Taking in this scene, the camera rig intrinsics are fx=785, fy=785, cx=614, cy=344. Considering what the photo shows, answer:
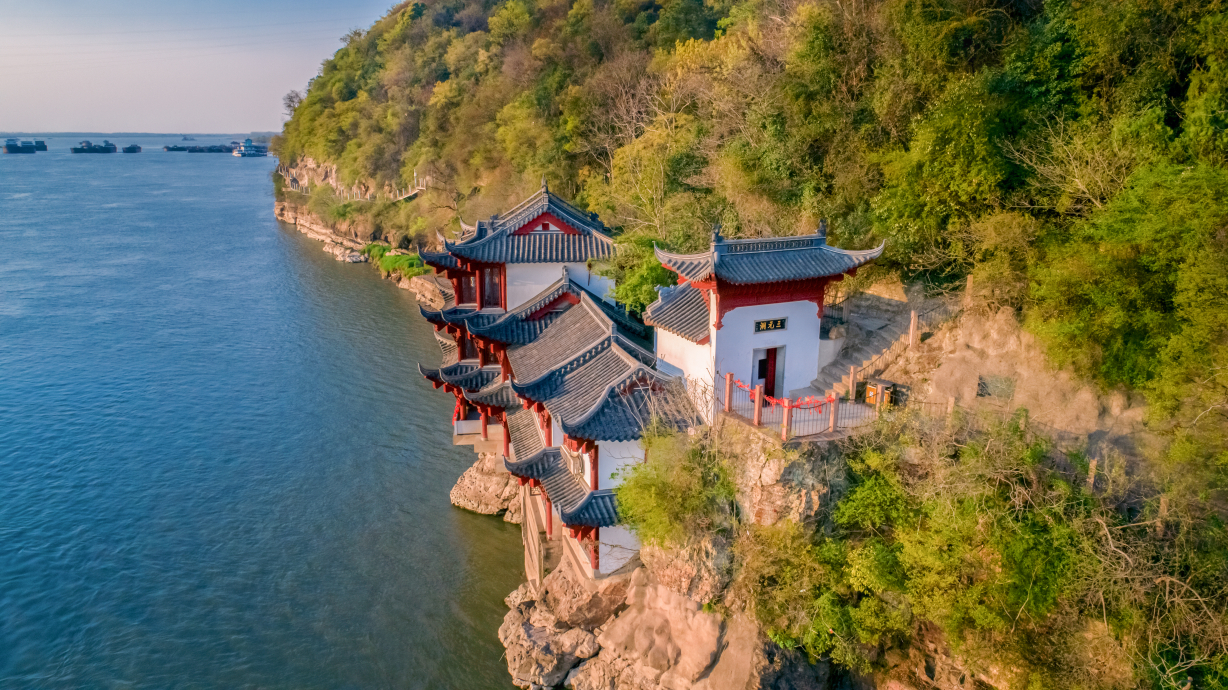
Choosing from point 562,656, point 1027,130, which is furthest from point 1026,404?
point 562,656

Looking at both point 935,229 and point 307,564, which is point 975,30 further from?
point 307,564

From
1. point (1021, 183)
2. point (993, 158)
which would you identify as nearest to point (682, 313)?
point (993, 158)

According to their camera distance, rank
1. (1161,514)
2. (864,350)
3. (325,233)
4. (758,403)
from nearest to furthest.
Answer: (1161,514) < (758,403) < (864,350) < (325,233)

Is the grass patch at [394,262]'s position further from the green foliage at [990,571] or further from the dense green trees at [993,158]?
the green foliage at [990,571]

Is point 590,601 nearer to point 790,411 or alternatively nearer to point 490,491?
point 790,411

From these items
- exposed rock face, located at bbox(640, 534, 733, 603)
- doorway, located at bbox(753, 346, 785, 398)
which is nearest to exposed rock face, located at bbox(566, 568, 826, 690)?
exposed rock face, located at bbox(640, 534, 733, 603)

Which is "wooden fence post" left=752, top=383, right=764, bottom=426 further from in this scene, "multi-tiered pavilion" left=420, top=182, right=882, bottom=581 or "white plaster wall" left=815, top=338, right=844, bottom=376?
"white plaster wall" left=815, top=338, right=844, bottom=376

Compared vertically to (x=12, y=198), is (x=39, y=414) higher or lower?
lower
